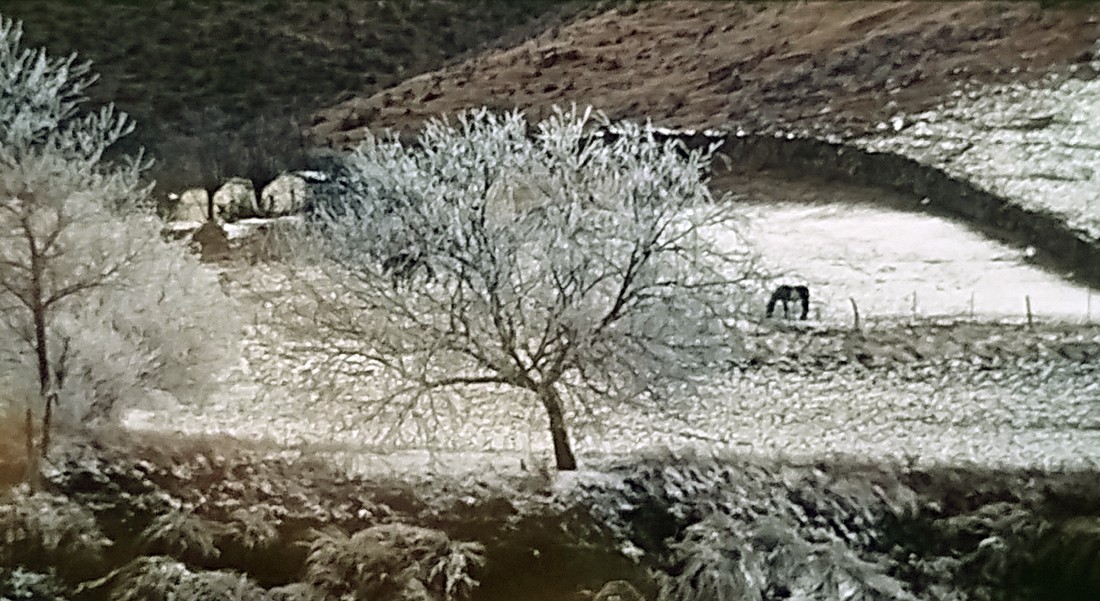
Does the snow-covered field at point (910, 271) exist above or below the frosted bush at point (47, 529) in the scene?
above

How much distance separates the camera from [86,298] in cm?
181

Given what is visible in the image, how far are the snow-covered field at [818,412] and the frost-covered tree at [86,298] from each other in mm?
83

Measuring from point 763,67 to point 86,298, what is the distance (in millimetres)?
1302

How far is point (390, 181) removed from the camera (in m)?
1.81

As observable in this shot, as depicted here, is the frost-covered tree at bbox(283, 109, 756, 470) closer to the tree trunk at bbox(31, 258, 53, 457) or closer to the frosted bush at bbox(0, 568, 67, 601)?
the tree trunk at bbox(31, 258, 53, 457)

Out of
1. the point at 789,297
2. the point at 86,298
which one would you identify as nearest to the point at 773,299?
the point at 789,297

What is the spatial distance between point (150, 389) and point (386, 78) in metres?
0.70

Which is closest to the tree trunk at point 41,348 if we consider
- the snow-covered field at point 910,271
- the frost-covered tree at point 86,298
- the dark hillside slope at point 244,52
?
the frost-covered tree at point 86,298

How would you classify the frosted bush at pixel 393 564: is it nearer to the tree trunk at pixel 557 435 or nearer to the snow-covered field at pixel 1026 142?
the tree trunk at pixel 557 435

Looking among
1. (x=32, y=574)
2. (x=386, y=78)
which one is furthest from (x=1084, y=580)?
(x=32, y=574)

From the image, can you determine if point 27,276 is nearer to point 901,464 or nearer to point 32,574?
point 32,574

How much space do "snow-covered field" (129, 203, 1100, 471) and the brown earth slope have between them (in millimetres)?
284

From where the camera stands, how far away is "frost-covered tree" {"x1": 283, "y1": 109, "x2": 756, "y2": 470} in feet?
5.86

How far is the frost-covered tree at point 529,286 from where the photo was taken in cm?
179
